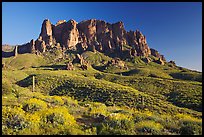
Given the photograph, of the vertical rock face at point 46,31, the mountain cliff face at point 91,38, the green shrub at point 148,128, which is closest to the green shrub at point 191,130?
the green shrub at point 148,128

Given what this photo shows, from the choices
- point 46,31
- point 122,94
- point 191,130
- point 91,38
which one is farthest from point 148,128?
point 46,31

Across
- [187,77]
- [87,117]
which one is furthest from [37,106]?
[187,77]

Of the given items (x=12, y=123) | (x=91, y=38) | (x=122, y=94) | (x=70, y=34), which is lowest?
(x=122, y=94)

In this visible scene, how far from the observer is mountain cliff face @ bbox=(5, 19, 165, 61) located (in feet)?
463

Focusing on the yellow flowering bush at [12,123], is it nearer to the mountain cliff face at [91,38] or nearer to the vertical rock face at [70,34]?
the mountain cliff face at [91,38]

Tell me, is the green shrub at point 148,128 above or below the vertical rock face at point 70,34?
below

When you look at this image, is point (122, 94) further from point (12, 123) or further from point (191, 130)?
point (12, 123)

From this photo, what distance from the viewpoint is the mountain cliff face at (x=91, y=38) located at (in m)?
141

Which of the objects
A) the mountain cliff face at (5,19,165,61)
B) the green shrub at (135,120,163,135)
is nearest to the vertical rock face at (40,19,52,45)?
the mountain cliff face at (5,19,165,61)

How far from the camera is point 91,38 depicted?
16050cm

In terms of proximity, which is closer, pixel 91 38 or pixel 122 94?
pixel 122 94

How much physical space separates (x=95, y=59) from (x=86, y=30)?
4343 cm

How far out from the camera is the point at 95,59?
126 metres

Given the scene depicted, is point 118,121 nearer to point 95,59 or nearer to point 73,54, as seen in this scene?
point 95,59
